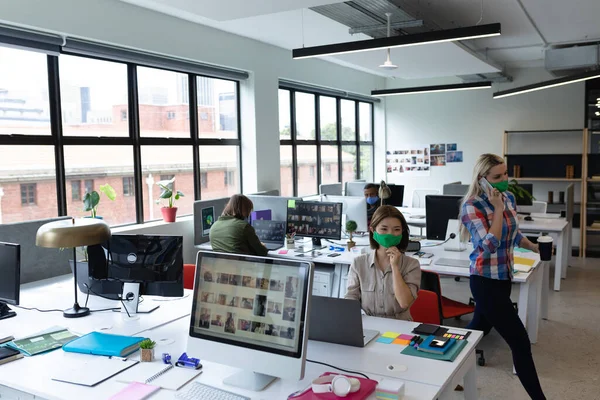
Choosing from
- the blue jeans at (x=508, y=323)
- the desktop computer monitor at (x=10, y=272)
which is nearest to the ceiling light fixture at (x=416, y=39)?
the blue jeans at (x=508, y=323)

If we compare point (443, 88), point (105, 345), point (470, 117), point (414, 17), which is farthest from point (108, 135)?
point (470, 117)

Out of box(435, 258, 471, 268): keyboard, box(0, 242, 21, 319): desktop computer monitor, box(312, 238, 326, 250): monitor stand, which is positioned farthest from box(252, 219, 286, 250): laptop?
box(0, 242, 21, 319): desktop computer monitor

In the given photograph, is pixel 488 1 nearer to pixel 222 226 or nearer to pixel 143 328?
pixel 222 226

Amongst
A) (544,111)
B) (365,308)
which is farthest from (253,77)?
(544,111)

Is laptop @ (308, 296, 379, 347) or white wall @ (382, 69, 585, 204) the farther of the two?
white wall @ (382, 69, 585, 204)

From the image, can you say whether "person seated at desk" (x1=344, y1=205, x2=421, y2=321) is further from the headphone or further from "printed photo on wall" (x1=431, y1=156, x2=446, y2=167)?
"printed photo on wall" (x1=431, y1=156, x2=446, y2=167)

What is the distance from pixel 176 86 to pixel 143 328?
4008 mm

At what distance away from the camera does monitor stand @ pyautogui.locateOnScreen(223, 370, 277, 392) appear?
1.95 meters

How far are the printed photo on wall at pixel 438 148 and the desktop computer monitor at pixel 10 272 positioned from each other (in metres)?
8.45

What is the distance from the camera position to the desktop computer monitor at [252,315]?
6.10 ft

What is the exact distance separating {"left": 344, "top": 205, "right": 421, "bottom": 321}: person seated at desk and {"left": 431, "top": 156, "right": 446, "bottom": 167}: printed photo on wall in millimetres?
7576

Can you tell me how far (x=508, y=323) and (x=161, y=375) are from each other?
1.88 m

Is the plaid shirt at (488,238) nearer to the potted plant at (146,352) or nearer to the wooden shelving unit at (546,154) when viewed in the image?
the potted plant at (146,352)

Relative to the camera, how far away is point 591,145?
854 centimetres
